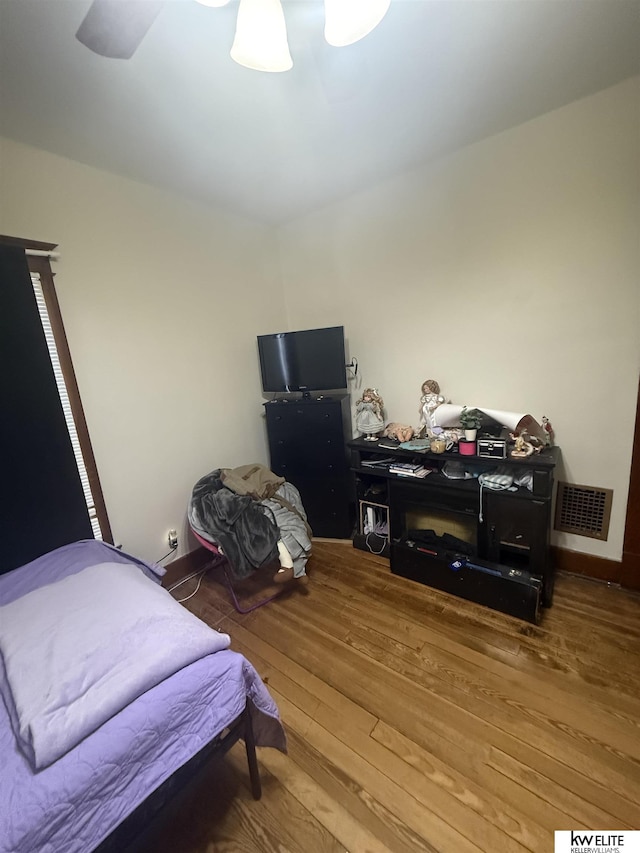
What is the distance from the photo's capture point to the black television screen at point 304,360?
248cm

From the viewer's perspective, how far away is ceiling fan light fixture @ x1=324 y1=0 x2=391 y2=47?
0.89 meters

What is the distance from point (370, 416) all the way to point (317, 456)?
50cm

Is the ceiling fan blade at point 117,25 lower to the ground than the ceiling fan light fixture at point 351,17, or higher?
higher

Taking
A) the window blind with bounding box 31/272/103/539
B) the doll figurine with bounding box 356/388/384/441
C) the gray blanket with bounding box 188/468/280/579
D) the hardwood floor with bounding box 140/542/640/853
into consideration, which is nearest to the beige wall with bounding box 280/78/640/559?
the doll figurine with bounding box 356/388/384/441

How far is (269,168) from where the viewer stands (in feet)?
6.43

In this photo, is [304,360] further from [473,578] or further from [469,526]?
[473,578]

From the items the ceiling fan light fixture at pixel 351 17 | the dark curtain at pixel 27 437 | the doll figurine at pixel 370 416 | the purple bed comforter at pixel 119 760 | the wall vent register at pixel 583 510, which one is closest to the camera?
the purple bed comforter at pixel 119 760

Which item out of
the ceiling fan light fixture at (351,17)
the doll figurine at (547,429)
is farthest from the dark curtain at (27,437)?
the doll figurine at (547,429)

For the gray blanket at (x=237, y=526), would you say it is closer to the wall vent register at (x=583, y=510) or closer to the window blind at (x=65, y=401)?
the window blind at (x=65, y=401)

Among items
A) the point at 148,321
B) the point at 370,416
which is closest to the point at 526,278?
the point at 370,416

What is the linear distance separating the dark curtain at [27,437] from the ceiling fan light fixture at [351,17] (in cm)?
158

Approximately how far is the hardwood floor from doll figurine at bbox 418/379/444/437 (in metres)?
1.05

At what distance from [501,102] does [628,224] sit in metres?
0.84

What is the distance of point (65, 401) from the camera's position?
5.83ft
